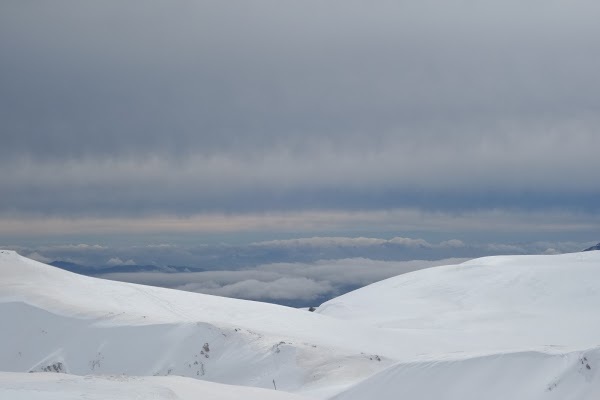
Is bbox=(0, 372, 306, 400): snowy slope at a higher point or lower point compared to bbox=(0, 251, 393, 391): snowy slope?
higher

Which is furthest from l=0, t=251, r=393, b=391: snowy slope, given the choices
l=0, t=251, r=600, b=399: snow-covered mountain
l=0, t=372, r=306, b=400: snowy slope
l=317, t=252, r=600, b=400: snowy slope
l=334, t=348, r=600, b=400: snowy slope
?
l=0, t=372, r=306, b=400: snowy slope

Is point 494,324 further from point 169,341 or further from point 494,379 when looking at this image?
point 494,379

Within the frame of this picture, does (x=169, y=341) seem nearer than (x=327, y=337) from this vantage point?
Yes

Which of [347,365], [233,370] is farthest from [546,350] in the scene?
[233,370]

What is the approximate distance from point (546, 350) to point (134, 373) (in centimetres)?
1918

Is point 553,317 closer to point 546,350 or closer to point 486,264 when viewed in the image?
point 486,264

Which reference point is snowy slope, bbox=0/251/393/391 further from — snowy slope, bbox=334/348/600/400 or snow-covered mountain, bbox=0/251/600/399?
snowy slope, bbox=334/348/600/400

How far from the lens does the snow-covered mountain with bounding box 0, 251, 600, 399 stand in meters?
20.9

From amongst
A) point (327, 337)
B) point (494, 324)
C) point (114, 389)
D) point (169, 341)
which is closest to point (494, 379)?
point (114, 389)

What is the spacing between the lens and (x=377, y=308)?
6150 cm

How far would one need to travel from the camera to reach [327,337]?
38969 millimetres

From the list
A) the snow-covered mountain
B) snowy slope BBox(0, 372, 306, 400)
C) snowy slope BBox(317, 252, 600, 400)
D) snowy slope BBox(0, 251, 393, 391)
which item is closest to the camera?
snowy slope BBox(0, 372, 306, 400)

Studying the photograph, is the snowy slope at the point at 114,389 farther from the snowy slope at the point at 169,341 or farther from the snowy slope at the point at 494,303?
the snowy slope at the point at 494,303

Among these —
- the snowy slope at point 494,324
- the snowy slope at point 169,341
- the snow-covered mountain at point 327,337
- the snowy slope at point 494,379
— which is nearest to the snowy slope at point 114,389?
the snow-covered mountain at point 327,337
